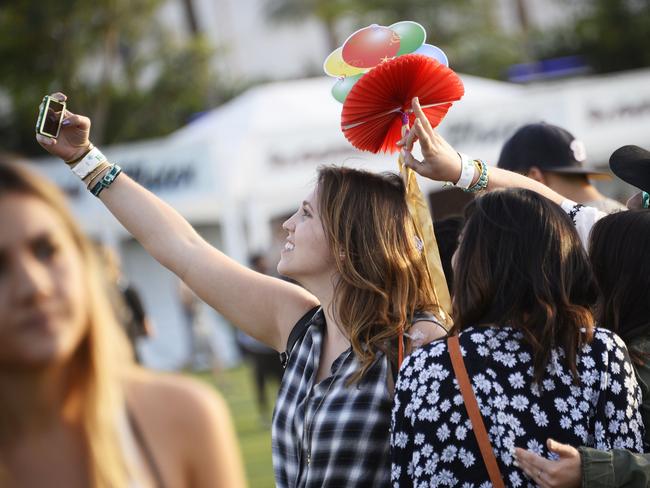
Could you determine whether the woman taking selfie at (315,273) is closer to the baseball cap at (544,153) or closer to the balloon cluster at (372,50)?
the balloon cluster at (372,50)

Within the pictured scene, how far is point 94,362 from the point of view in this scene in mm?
1757

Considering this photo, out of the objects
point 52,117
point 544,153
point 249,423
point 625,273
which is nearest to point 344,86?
point 52,117

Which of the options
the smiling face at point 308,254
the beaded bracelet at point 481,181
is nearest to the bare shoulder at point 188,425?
the smiling face at point 308,254

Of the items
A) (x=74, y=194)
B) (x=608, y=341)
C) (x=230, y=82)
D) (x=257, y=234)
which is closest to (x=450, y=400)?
(x=608, y=341)

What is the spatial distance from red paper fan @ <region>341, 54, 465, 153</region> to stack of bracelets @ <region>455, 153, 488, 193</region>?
228 millimetres

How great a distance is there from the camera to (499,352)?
2.62m

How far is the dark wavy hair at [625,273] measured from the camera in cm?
303

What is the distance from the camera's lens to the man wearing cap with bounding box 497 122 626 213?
4.76 metres

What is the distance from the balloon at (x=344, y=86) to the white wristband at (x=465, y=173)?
557 mm

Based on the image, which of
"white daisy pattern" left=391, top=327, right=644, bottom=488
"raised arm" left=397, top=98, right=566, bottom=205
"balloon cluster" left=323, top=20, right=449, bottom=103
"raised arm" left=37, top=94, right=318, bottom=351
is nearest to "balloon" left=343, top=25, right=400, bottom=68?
"balloon cluster" left=323, top=20, right=449, bottom=103

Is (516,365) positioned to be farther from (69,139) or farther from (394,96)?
(69,139)

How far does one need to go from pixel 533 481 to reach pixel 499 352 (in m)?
0.30

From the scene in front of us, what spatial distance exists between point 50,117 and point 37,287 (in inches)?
57.7

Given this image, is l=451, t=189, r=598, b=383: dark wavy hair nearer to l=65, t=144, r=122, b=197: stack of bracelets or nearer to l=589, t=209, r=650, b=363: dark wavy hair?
l=589, t=209, r=650, b=363: dark wavy hair
